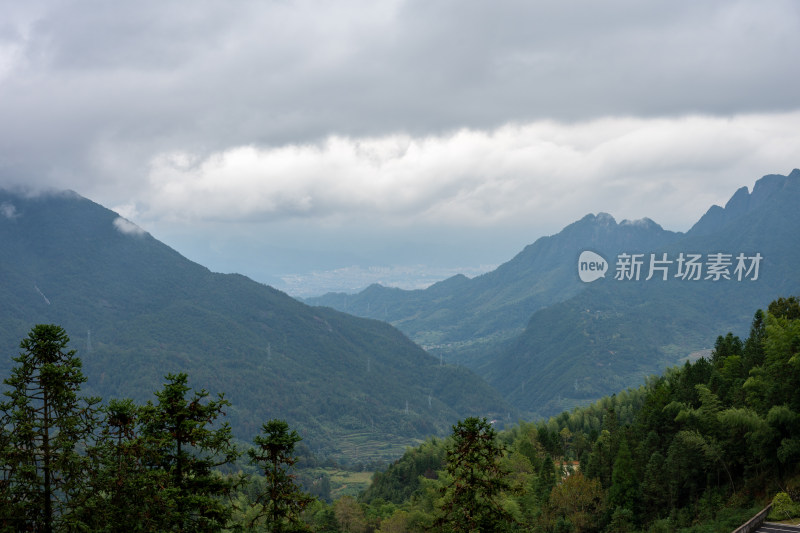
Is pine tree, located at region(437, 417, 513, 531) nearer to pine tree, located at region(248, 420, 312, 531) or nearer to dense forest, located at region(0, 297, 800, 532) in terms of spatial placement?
dense forest, located at region(0, 297, 800, 532)

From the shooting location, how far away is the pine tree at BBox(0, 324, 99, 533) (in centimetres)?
2247

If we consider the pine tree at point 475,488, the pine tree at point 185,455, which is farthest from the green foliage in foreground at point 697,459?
the pine tree at point 185,455

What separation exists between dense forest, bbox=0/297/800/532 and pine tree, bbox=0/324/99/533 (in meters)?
0.05

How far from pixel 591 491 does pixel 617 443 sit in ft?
25.3

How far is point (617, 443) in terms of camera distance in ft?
208

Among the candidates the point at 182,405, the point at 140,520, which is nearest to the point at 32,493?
the point at 140,520

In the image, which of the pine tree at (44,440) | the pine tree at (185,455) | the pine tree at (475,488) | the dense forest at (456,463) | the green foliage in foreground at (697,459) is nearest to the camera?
the pine tree at (44,440)

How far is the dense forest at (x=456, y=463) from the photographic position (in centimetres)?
2316

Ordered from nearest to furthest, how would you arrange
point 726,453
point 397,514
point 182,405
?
point 182,405 < point 726,453 < point 397,514

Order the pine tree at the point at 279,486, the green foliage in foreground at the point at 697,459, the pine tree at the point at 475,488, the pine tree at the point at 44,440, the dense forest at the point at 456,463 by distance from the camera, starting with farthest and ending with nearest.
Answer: the green foliage in foreground at the point at 697,459 → the pine tree at the point at 475,488 → the pine tree at the point at 279,486 → the dense forest at the point at 456,463 → the pine tree at the point at 44,440

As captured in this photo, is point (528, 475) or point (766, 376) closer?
point (766, 376)

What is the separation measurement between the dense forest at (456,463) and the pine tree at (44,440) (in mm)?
55

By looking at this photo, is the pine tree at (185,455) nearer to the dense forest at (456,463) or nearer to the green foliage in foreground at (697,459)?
the dense forest at (456,463)

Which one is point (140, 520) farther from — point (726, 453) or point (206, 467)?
point (726, 453)
